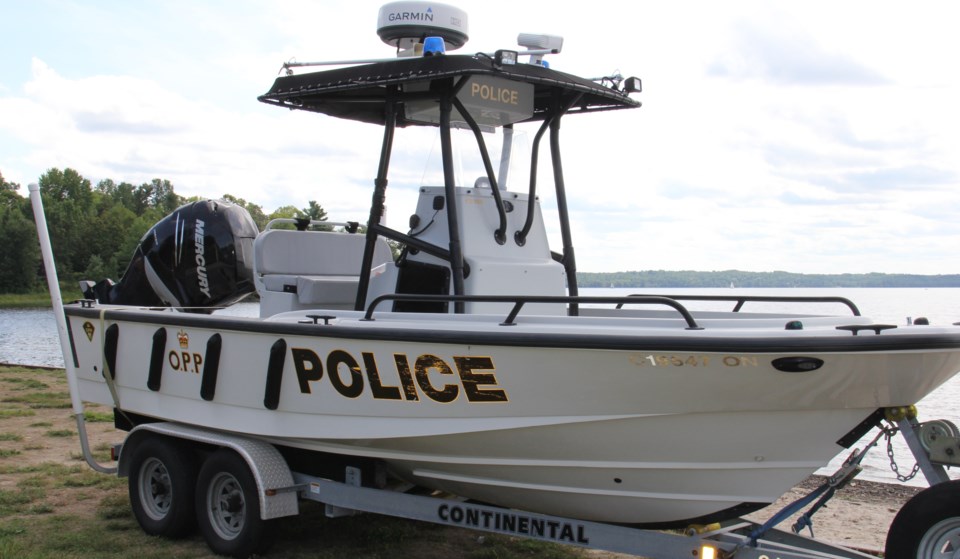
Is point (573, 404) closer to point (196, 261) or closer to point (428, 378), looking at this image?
point (428, 378)

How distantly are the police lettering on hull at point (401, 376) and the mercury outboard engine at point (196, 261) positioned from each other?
1947 mm

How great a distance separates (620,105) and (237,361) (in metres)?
2.86

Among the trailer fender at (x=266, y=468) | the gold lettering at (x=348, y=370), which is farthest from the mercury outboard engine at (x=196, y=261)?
the gold lettering at (x=348, y=370)

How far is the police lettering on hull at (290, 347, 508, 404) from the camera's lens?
425cm

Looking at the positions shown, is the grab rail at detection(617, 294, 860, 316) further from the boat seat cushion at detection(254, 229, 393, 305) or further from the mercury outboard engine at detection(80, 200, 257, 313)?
the mercury outboard engine at detection(80, 200, 257, 313)

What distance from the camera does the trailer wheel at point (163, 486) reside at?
5555 mm

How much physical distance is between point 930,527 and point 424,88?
11.3 ft

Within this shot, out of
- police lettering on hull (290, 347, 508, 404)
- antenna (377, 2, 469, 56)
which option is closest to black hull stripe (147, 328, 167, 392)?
police lettering on hull (290, 347, 508, 404)

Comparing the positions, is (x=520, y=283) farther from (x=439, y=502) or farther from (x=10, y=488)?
(x=10, y=488)

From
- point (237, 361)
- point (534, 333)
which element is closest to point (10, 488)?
point (237, 361)

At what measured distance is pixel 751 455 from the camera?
13.1ft

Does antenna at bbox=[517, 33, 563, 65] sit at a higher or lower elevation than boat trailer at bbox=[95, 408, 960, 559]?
higher

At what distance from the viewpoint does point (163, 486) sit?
5809 millimetres

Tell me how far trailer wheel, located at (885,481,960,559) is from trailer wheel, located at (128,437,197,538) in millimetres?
3899
